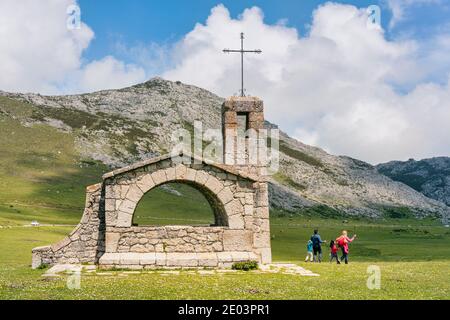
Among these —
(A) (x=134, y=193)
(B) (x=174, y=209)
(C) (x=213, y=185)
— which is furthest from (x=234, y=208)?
(B) (x=174, y=209)

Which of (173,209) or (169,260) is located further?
(173,209)

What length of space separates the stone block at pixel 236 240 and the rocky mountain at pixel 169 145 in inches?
3709

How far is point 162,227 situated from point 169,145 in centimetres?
12321

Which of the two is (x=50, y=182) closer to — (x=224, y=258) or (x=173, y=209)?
(x=173, y=209)

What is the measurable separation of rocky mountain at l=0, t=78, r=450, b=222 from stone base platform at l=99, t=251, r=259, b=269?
95.0 m

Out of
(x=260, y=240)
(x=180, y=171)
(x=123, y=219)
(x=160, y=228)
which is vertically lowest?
(x=260, y=240)

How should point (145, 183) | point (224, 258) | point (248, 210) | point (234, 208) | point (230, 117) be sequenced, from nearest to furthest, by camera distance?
point (224, 258), point (145, 183), point (234, 208), point (248, 210), point (230, 117)

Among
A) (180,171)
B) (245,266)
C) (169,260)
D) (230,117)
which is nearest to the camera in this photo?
(169,260)

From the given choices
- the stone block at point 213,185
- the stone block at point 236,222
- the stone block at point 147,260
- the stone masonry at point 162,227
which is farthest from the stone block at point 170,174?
the stone block at point 147,260

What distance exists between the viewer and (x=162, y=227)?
878 inches

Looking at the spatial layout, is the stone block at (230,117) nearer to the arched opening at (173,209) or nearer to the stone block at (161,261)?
the stone block at (161,261)

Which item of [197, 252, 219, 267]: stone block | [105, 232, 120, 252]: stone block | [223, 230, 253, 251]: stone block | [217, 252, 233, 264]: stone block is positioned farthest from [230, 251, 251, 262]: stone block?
[105, 232, 120, 252]: stone block

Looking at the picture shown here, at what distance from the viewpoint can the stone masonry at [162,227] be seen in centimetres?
2206
